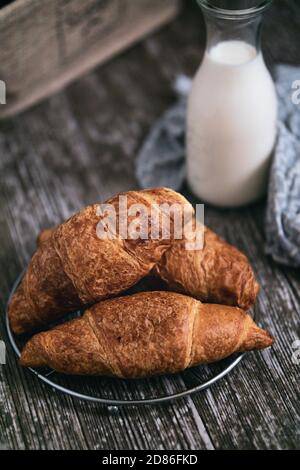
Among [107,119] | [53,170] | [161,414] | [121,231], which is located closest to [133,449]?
[161,414]

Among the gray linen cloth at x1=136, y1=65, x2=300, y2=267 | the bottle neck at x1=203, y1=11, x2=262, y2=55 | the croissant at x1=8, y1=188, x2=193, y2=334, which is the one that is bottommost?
the gray linen cloth at x1=136, y1=65, x2=300, y2=267

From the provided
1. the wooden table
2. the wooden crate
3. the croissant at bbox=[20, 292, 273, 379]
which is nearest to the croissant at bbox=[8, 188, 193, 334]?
the croissant at bbox=[20, 292, 273, 379]

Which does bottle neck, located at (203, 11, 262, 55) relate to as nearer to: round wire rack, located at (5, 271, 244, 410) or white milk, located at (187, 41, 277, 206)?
white milk, located at (187, 41, 277, 206)

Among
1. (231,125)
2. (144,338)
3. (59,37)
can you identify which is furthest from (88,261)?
(59,37)

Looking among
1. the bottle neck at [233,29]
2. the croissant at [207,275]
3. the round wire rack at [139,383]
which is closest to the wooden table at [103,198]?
the round wire rack at [139,383]

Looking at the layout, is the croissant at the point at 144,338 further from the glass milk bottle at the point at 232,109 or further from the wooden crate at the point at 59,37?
the wooden crate at the point at 59,37
